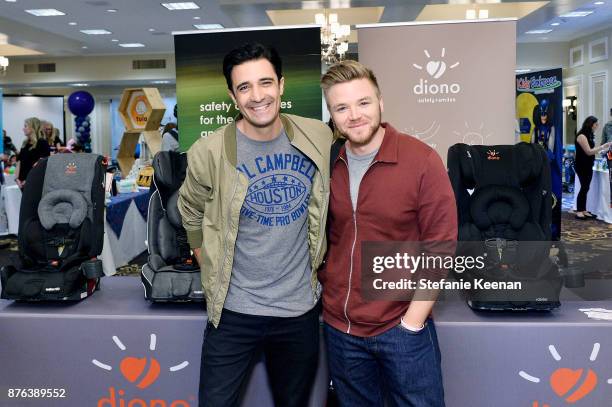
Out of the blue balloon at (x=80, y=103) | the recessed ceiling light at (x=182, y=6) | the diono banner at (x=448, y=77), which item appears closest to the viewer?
the diono banner at (x=448, y=77)

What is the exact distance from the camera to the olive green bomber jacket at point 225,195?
1.68m

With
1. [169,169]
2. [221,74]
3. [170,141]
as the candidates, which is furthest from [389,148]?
[170,141]

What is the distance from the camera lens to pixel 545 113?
5.59m

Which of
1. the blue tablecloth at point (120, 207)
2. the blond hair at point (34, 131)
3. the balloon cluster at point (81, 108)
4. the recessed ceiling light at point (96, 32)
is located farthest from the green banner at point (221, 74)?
the recessed ceiling light at point (96, 32)

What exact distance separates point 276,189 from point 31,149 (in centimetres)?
610

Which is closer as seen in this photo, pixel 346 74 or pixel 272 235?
pixel 346 74

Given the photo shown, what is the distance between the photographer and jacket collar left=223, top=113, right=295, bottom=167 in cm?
170

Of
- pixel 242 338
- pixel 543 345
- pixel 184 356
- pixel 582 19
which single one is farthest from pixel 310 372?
pixel 582 19

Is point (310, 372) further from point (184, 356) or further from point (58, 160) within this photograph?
point (58, 160)

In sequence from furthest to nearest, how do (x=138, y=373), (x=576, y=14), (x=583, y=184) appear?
(x=576, y=14)
(x=583, y=184)
(x=138, y=373)

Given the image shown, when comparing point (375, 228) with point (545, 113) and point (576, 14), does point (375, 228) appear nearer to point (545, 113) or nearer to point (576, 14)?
point (545, 113)

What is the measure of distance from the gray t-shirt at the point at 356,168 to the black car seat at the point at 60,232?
119 cm

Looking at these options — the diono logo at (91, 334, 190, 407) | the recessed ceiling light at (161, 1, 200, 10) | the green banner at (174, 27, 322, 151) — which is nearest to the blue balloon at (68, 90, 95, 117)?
the recessed ceiling light at (161, 1, 200, 10)

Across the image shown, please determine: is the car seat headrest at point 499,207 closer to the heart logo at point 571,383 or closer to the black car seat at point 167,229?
the heart logo at point 571,383
